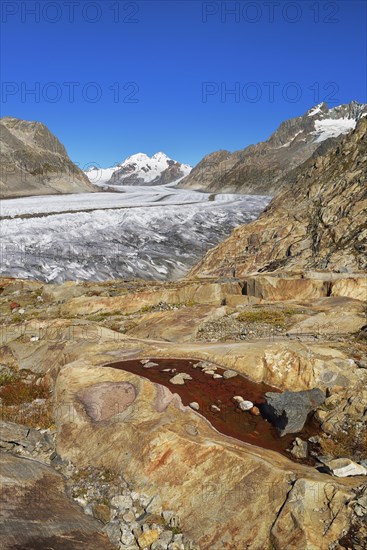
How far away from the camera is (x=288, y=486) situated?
671cm

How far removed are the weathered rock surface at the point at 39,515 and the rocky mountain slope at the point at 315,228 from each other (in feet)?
92.6

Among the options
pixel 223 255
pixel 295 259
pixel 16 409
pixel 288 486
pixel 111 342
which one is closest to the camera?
pixel 288 486

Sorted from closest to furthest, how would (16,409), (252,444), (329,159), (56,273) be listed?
(252,444)
(16,409)
(329,159)
(56,273)

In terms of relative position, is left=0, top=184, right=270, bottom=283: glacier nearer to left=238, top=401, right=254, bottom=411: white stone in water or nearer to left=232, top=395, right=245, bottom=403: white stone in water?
left=232, top=395, right=245, bottom=403: white stone in water

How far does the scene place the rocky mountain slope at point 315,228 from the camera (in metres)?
36.6

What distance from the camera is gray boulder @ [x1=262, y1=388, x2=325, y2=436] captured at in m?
9.47

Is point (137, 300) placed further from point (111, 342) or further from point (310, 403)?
point (310, 403)

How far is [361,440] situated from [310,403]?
4.84ft

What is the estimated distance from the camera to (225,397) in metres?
11.0

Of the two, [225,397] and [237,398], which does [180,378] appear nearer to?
[225,397]

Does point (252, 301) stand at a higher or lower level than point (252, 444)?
higher

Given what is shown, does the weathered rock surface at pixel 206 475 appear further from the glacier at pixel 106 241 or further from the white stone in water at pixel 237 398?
the glacier at pixel 106 241

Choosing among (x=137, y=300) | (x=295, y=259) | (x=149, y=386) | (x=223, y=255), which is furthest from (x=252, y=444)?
(x=223, y=255)

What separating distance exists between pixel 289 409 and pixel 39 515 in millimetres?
5818
